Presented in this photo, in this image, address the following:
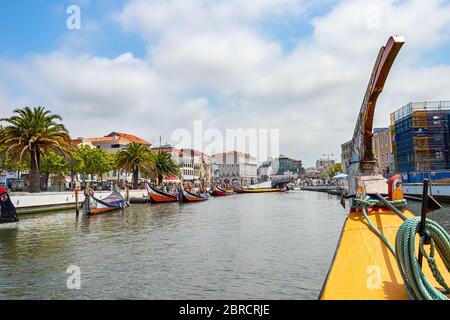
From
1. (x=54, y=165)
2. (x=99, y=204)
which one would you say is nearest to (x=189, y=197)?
(x=99, y=204)

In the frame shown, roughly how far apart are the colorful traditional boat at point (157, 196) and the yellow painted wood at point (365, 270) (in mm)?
47794

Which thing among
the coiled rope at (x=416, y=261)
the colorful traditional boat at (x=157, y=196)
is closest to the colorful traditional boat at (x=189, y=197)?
the colorful traditional boat at (x=157, y=196)

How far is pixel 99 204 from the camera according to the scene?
35469mm

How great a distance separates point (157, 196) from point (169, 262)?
136 feet

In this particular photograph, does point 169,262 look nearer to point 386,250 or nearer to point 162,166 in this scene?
point 386,250

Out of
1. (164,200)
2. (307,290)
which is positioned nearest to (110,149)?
(164,200)

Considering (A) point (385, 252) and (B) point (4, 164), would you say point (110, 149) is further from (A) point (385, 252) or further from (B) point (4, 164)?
(A) point (385, 252)

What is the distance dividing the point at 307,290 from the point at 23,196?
32902 mm

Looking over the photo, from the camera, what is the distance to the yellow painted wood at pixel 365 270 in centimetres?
473

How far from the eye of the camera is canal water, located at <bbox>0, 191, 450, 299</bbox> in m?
10.0

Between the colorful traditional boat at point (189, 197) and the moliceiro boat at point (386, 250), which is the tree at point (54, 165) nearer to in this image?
the colorful traditional boat at point (189, 197)
